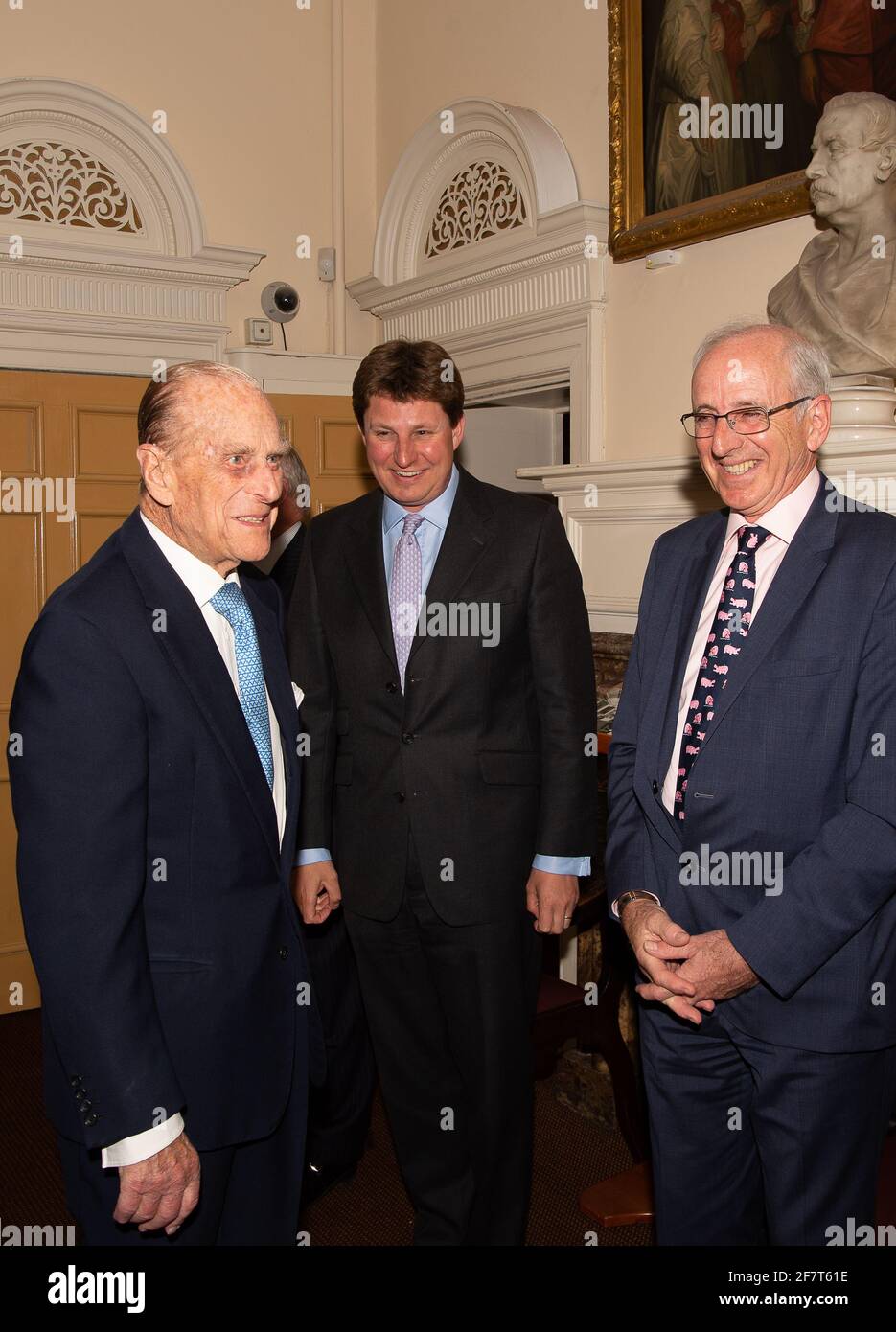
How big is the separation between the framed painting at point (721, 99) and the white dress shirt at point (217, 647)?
2.14 m

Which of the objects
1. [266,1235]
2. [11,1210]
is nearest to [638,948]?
[266,1235]

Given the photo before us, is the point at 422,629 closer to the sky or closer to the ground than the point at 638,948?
closer to the sky

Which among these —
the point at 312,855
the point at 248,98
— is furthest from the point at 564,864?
the point at 248,98

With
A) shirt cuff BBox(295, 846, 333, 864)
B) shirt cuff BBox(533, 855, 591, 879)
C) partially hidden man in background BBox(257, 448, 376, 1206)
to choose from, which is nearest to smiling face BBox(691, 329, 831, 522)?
shirt cuff BBox(533, 855, 591, 879)

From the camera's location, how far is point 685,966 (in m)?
1.79

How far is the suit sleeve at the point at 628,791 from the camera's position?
202 centimetres

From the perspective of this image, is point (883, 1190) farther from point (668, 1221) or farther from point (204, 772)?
point (204, 772)

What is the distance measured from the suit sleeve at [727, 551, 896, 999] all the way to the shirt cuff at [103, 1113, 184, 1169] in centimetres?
87

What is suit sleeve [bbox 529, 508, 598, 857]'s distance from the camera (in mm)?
2412

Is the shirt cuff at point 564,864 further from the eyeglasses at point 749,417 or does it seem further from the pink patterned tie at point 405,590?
the eyeglasses at point 749,417

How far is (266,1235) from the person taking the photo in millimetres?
1748

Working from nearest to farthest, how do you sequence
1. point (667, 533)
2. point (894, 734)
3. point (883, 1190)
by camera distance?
point (894, 734) → point (667, 533) → point (883, 1190)

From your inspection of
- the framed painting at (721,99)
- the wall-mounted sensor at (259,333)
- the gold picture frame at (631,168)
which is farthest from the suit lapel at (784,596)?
the wall-mounted sensor at (259,333)

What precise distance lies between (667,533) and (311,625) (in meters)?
0.86
